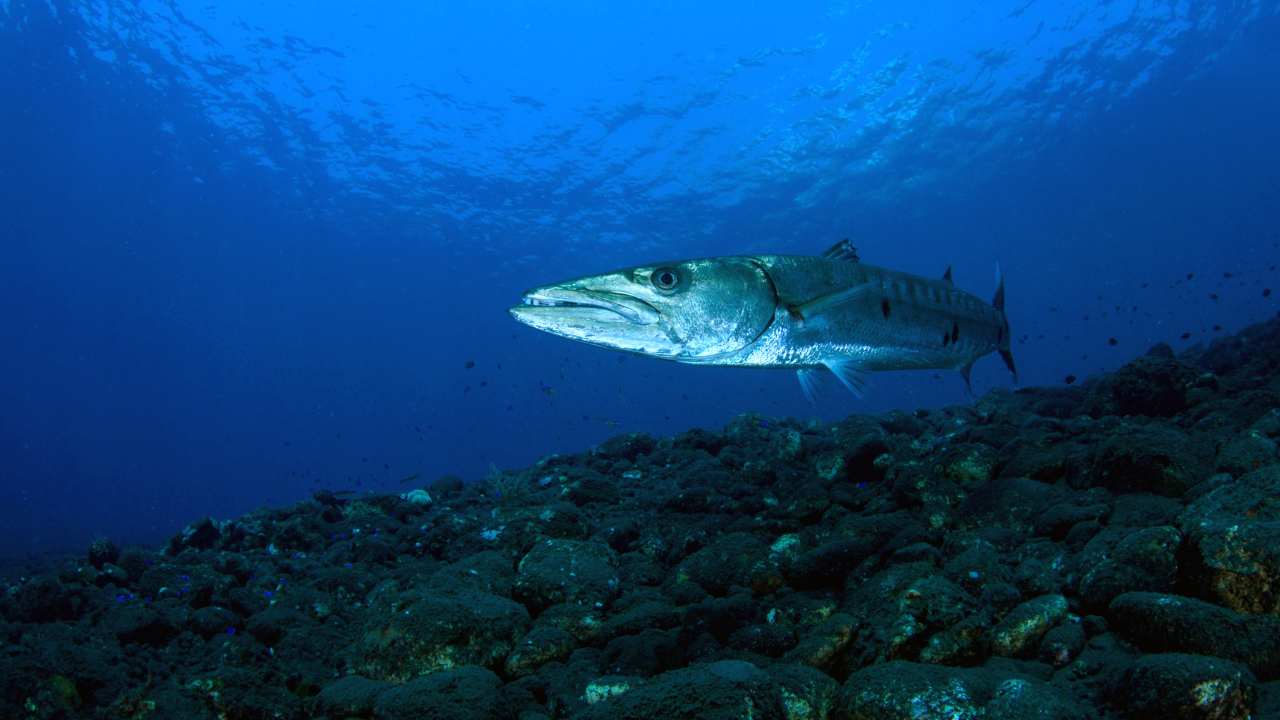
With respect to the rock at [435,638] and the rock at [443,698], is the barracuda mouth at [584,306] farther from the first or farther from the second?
the rock at [443,698]

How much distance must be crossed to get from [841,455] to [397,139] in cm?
4291

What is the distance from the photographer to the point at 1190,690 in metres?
1.97

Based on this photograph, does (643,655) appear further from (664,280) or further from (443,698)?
(664,280)

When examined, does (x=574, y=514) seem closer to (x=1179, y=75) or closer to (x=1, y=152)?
(x=1179, y=75)

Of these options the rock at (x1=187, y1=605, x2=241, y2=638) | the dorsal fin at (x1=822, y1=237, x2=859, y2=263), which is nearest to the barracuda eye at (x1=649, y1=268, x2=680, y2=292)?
the dorsal fin at (x1=822, y1=237, x2=859, y2=263)

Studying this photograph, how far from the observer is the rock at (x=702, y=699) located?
221 centimetres

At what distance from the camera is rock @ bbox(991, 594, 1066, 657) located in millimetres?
2641

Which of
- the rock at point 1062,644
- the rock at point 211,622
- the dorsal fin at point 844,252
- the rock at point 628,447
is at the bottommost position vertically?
the rock at point 1062,644

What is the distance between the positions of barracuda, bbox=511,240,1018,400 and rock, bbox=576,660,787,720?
1.95 metres

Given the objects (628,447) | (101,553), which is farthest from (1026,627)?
(101,553)

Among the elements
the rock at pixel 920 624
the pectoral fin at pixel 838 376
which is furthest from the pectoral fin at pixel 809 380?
the rock at pixel 920 624

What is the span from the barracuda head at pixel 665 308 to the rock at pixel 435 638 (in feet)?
5.91

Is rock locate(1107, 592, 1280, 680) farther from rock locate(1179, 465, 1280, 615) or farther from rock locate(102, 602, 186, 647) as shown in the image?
rock locate(102, 602, 186, 647)

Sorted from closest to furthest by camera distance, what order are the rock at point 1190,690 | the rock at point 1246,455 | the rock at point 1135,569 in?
the rock at point 1190,690 < the rock at point 1135,569 < the rock at point 1246,455
